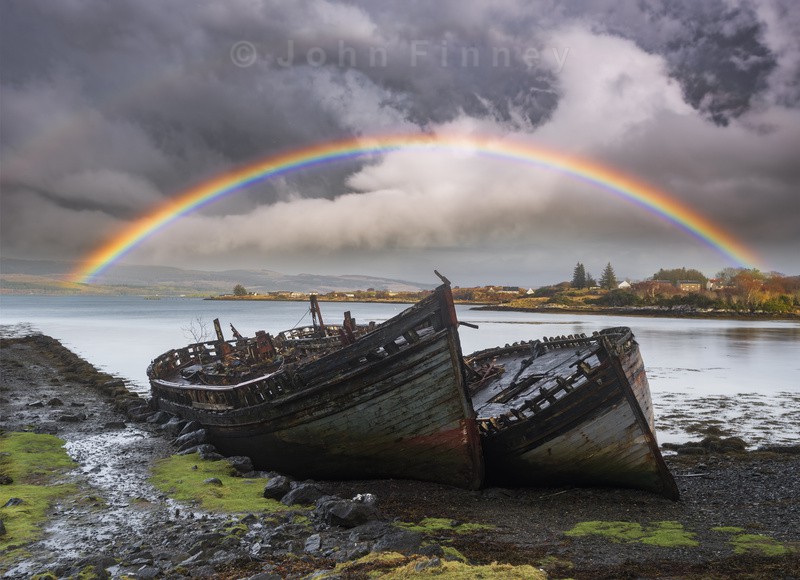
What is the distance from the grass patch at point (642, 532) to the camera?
32.2 feet

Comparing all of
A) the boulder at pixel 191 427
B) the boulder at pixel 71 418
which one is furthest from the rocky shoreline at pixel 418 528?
the boulder at pixel 71 418

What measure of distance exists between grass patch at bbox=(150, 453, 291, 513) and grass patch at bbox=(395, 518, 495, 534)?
9.17 ft

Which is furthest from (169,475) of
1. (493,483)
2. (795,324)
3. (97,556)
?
(795,324)

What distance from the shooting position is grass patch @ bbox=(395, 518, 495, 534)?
10.4 meters

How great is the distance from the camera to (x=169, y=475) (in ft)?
48.4

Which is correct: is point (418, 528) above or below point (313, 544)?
below

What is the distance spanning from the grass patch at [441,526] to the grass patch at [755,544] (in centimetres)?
413

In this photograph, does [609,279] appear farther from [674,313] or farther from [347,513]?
[347,513]

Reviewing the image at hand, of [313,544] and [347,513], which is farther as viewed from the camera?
[347,513]

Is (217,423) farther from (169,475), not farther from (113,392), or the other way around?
(113,392)

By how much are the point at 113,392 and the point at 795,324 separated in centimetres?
10622

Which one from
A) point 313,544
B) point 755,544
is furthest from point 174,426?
point 755,544

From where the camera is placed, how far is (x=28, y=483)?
1370 cm

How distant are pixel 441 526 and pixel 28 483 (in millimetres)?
10304
